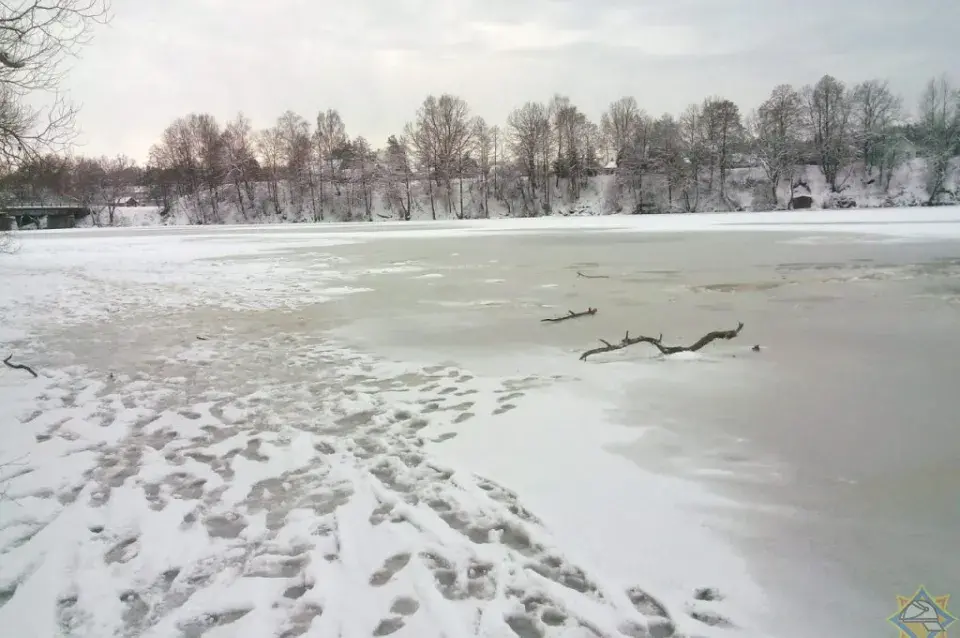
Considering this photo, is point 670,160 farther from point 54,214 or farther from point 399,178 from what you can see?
point 54,214

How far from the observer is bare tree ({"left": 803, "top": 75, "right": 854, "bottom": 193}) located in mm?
58156

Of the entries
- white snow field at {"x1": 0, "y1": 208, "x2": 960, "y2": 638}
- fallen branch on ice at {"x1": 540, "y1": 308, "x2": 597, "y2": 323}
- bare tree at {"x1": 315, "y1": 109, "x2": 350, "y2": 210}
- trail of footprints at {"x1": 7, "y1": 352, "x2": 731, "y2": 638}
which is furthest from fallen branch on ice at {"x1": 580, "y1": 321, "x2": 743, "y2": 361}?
bare tree at {"x1": 315, "y1": 109, "x2": 350, "y2": 210}

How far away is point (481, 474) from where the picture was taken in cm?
419

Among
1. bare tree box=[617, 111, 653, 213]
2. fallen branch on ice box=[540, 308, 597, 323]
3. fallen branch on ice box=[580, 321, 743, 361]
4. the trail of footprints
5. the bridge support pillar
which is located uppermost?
bare tree box=[617, 111, 653, 213]

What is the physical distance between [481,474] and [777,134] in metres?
64.3

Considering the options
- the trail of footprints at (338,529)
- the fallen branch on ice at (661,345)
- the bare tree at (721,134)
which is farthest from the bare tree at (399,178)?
the trail of footprints at (338,529)

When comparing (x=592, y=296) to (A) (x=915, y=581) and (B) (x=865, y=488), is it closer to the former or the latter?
(B) (x=865, y=488)

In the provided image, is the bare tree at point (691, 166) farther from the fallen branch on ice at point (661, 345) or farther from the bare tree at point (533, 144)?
the fallen branch on ice at point (661, 345)

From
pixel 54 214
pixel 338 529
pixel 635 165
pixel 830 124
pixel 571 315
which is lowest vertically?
pixel 338 529

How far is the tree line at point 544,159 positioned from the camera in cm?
Answer: 5828

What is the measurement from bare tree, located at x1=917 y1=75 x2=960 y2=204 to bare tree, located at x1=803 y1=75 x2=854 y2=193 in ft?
20.7

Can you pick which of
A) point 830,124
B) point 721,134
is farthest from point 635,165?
point 830,124

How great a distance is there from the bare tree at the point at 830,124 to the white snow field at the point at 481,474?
57290 mm

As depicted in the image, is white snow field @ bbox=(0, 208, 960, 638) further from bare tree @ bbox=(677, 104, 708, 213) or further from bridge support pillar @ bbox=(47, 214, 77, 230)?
bridge support pillar @ bbox=(47, 214, 77, 230)
